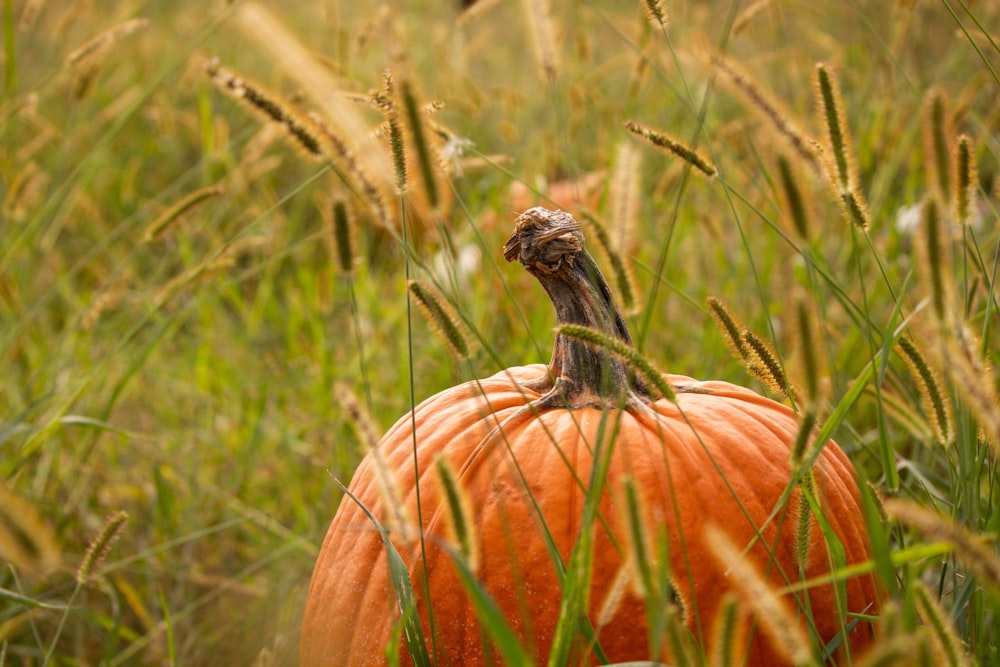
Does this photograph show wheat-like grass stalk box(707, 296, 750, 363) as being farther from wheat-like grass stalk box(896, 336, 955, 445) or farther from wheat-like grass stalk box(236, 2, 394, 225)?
wheat-like grass stalk box(236, 2, 394, 225)

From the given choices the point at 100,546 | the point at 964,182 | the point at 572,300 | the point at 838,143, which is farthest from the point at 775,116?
the point at 100,546

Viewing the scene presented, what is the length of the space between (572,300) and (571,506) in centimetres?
28

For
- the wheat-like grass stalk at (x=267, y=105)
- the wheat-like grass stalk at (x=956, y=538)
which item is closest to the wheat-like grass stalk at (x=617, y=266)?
the wheat-like grass stalk at (x=267, y=105)

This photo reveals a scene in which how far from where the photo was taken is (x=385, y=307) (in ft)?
9.07

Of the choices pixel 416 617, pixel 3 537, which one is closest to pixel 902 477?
pixel 416 617

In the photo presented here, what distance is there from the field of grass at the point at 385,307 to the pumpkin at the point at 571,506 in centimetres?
9

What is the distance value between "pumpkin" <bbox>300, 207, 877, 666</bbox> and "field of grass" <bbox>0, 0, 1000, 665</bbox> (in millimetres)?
87

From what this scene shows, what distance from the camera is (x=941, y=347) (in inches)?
27.7

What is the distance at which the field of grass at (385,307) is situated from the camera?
101 centimetres

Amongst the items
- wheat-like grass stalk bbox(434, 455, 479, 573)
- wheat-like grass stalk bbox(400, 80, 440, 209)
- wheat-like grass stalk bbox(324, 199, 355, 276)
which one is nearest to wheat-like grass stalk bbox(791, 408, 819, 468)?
wheat-like grass stalk bbox(434, 455, 479, 573)

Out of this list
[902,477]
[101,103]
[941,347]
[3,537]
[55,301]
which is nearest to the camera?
[941,347]

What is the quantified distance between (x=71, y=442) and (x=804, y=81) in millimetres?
2990

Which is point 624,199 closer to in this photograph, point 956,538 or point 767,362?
point 767,362

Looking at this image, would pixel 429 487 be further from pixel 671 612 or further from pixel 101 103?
pixel 101 103
